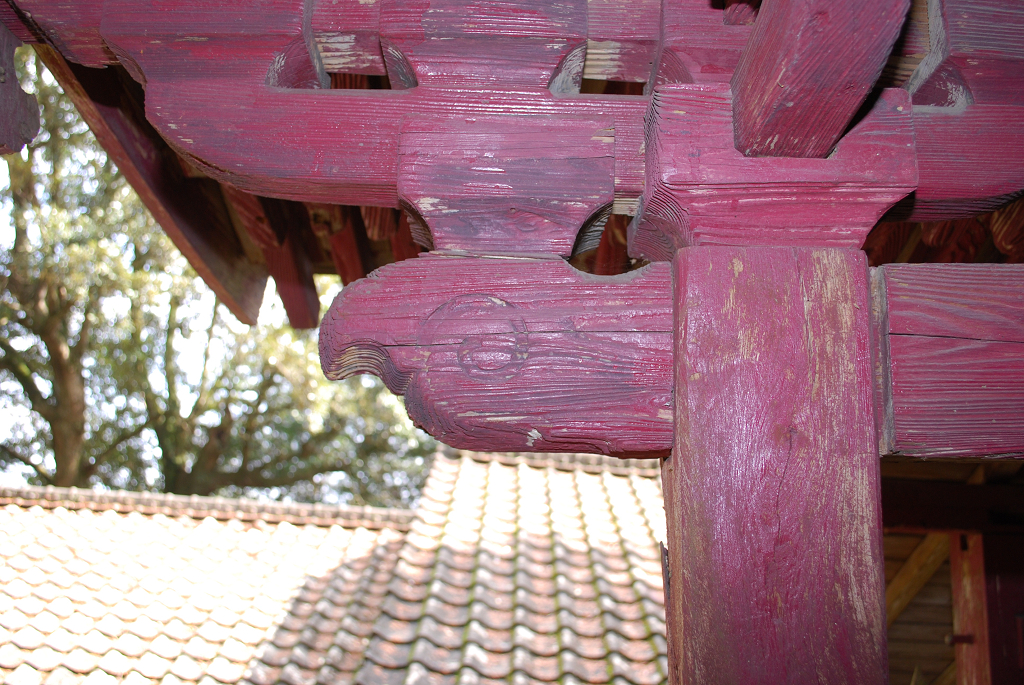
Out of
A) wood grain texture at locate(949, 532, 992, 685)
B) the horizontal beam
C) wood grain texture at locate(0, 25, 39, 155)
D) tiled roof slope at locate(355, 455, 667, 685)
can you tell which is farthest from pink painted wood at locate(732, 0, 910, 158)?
wood grain texture at locate(949, 532, 992, 685)

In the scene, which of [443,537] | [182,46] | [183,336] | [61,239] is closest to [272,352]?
[183,336]

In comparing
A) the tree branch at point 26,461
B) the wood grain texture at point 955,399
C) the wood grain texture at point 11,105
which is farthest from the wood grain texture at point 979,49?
the tree branch at point 26,461

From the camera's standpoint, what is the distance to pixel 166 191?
2.10 m

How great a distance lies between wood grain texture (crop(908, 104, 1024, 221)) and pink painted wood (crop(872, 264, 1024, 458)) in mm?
140

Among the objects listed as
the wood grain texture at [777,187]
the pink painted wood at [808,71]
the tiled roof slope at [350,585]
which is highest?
the pink painted wood at [808,71]

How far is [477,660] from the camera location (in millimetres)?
3486

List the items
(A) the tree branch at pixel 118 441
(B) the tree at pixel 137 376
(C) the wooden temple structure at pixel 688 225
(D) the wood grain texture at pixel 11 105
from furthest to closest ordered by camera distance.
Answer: (A) the tree branch at pixel 118 441 → (B) the tree at pixel 137 376 → (D) the wood grain texture at pixel 11 105 → (C) the wooden temple structure at pixel 688 225

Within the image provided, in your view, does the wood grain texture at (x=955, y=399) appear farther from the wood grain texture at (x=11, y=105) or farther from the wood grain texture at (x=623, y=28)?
the wood grain texture at (x=11, y=105)

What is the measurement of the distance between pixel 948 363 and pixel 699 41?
25.3 inches

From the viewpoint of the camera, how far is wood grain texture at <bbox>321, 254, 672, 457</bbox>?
1.12 m

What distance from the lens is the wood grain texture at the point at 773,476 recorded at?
1.02 m

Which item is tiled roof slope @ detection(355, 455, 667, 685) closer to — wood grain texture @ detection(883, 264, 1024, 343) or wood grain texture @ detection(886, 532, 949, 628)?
wood grain texture @ detection(886, 532, 949, 628)

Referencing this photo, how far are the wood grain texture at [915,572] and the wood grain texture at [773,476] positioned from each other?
13.5ft

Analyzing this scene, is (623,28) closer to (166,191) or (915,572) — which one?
(166,191)
